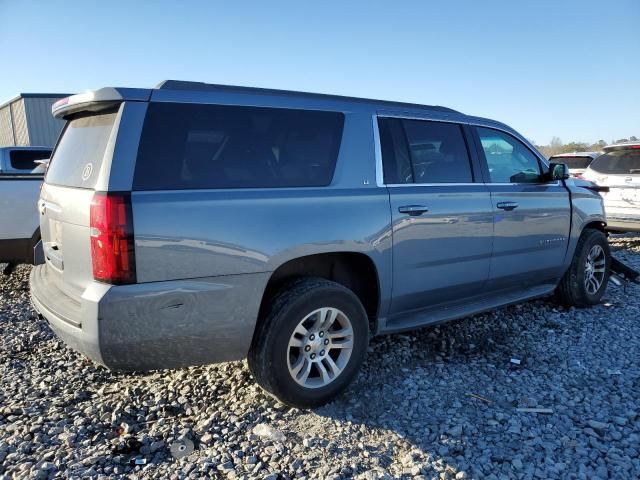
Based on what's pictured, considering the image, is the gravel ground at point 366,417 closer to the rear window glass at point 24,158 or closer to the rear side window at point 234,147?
the rear side window at point 234,147

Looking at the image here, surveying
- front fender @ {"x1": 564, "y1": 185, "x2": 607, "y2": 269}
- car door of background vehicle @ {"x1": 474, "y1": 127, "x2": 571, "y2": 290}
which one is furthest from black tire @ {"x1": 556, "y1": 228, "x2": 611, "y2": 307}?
car door of background vehicle @ {"x1": 474, "y1": 127, "x2": 571, "y2": 290}

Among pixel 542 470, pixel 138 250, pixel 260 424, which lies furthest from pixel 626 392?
pixel 138 250

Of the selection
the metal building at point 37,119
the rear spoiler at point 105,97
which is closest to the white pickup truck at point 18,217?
the rear spoiler at point 105,97

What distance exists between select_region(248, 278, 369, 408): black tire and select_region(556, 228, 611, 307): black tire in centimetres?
288

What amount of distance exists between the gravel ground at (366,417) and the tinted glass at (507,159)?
4.63 ft

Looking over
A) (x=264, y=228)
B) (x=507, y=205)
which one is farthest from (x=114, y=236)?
(x=507, y=205)

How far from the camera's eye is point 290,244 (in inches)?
115

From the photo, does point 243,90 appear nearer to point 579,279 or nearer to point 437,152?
point 437,152

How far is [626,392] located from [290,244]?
250cm

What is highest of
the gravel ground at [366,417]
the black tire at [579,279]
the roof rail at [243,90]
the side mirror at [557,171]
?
the roof rail at [243,90]

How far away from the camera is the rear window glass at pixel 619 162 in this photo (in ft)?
27.1

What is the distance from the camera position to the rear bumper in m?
2.52

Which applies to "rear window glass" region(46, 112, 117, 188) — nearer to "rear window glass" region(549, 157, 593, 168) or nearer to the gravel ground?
the gravel ground

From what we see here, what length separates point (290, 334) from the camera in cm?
300
